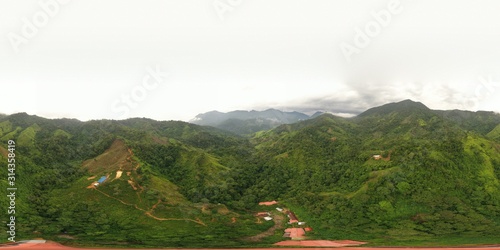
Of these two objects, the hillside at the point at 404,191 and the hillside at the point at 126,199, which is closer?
the hillside at the point at 126,199

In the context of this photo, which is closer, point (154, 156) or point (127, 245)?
point (127, 245)

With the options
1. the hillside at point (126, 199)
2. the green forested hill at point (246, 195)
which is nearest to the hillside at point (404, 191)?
the green forested hill at point (246, 195)

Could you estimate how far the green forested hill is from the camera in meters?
82.2

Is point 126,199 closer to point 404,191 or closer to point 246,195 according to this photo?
point 246,195

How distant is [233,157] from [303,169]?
163 ft

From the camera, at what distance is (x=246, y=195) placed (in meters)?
120

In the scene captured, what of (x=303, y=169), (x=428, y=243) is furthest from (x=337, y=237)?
(x=303, y=169)

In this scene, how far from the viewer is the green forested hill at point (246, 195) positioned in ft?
270

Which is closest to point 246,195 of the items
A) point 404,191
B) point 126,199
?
point 126,199

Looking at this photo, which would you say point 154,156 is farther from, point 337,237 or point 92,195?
point 337,237

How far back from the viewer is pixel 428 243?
251 ft

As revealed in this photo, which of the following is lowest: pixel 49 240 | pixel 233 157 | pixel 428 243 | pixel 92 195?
pixel 428 243

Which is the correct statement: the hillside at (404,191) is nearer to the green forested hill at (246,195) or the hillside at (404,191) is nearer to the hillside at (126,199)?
the green forested hill at (246,195)

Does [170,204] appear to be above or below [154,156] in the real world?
below
